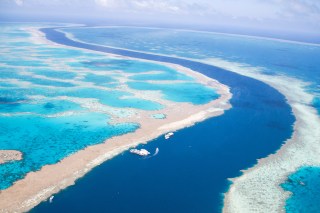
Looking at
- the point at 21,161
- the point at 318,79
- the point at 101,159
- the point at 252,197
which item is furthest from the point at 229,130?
the point at 318,79

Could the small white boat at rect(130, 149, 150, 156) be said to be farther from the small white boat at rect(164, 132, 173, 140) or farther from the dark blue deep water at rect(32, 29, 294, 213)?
the small white boat at rect(164, 132, 173, 140)

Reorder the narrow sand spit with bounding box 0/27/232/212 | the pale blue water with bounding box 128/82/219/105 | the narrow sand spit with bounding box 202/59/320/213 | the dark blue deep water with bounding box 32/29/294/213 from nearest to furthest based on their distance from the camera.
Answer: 1. the narrow sand spit with bounding box 0/27/232/212
2. the dark blue deep water with bounding box 32/29/294/213
3. the narrow sand spit with bounding box 202/59/320/213
4. the pale blue water with bounding box 128/82/219/105

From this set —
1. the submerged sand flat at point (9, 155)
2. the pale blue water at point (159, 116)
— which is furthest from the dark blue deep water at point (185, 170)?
the submerged sand flat at point (9, 155)

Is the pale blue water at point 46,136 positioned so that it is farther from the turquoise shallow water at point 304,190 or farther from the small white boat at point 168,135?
the turquoise shallow water at point 304,190

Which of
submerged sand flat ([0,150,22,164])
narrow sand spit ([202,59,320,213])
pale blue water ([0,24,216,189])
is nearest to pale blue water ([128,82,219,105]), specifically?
pale blue water ([0,24,216,189])

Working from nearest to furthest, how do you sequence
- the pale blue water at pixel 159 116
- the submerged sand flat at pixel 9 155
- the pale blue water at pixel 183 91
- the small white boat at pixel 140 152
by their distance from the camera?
the submerged sand flat at pixel 9 155 → the small white boat at pixel 140 152 → the pale blue water at pixel 159 116 → the pale blue water at pixel 183 91

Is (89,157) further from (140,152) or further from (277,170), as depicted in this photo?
(277,170)

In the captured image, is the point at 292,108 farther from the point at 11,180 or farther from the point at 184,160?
the point at 11,180
